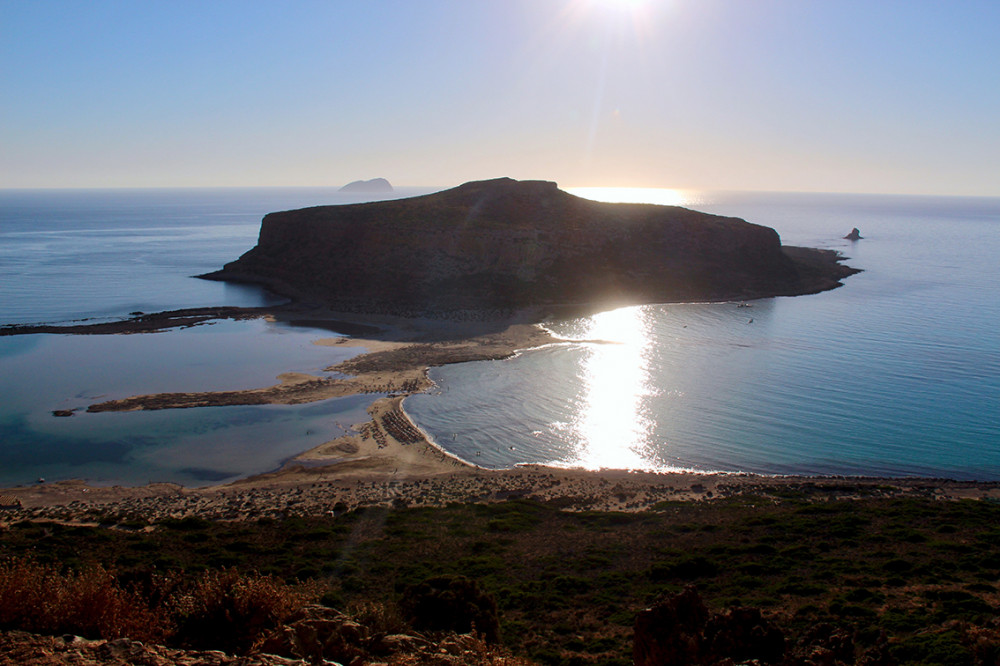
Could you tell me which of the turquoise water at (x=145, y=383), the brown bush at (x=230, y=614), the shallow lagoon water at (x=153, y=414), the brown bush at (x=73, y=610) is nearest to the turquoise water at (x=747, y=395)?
the shallow lagoon water at (x=153, y=414)

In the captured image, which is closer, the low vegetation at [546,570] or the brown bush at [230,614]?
the brown bush at [230,614]

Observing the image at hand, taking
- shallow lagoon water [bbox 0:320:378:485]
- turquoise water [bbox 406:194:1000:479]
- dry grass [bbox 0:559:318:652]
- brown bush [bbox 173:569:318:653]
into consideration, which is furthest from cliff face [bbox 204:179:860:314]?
brown bush [bbox 173:569:318:653]

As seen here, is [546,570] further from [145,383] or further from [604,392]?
[145,383]

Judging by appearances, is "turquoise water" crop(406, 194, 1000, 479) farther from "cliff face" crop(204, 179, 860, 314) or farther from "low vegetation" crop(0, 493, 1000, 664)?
"cliff face" crop(204, 179, 860, 314)

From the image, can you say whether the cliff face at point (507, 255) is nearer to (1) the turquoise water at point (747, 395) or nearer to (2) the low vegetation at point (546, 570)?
(1) the turquoise water at point (747, 395)

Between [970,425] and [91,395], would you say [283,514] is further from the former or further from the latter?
[970,425]

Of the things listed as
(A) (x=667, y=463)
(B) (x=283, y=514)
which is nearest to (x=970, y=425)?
(A) (x=667, y=463)
